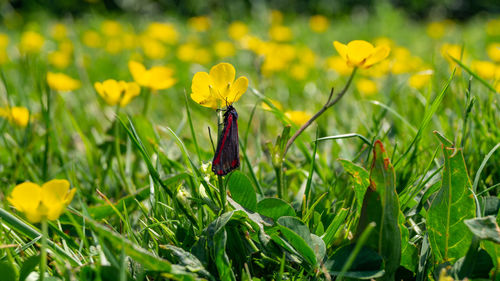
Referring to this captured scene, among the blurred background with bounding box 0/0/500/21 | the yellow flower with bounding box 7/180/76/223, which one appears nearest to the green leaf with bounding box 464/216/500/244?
the yellow flower with bounding box 7/180/76/223

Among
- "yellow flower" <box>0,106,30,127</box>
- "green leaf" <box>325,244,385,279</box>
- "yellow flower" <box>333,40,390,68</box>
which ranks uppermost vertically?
"yellow flower" <box>333,40,390,68</box>

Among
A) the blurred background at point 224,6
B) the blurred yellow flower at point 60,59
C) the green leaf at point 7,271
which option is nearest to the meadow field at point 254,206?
the green leaf at point 7,271

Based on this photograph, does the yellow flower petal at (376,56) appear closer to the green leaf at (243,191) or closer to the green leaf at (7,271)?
the green leaf at (243,191)

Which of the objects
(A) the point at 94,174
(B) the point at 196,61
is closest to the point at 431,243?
(A) the point at 94,174

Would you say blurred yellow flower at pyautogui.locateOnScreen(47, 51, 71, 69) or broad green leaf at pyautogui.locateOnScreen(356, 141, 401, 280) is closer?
broad green leaf at pyautogui.locateOnScreen(356, 141, 401, 280)

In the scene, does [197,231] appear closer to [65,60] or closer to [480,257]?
[480,257]

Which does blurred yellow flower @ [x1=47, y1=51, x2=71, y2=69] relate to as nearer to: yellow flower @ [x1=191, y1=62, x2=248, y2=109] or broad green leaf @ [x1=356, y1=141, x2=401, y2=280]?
yellow flower @ [x1=191, y1=62, x2=248, y2=109]
